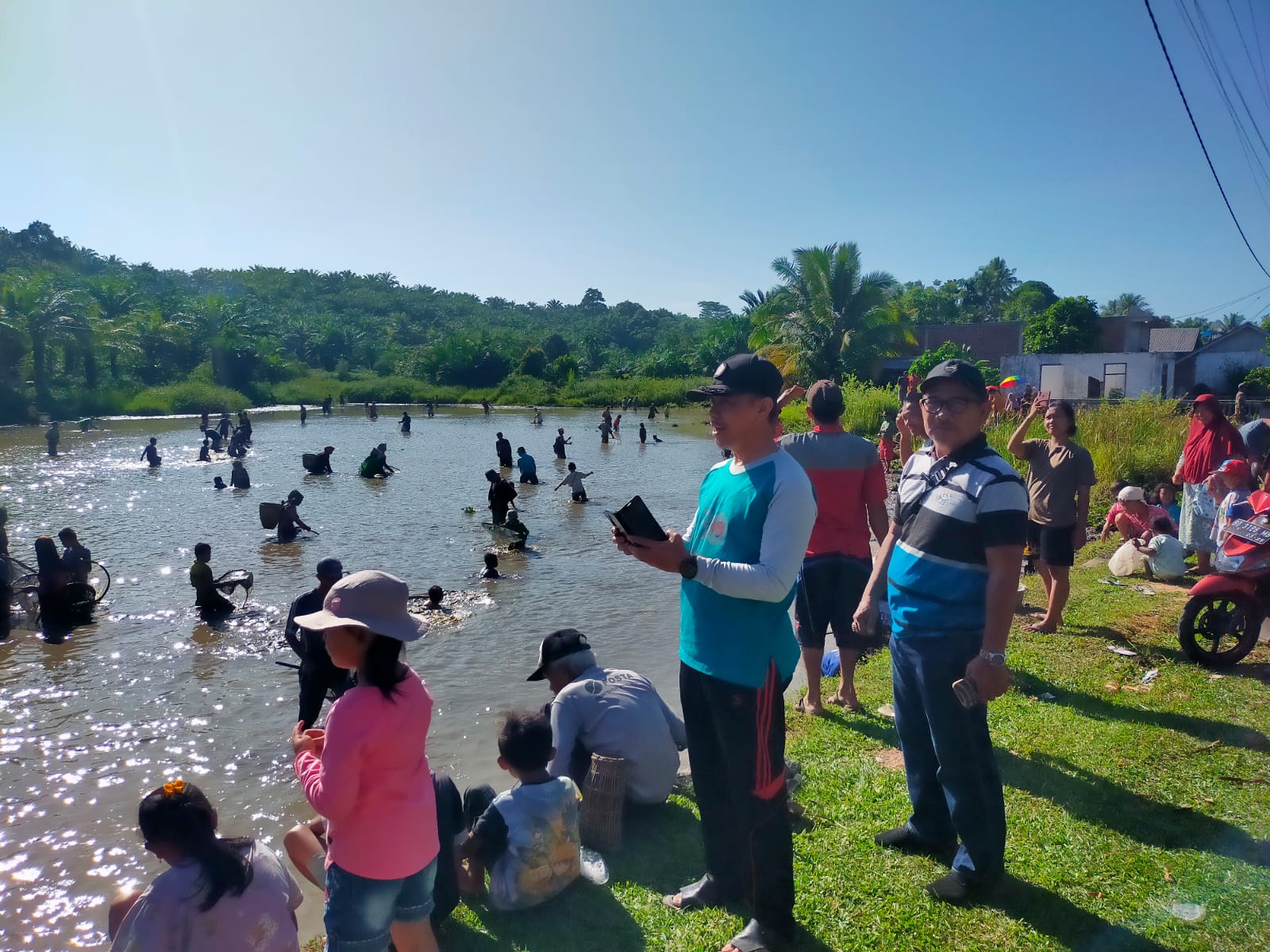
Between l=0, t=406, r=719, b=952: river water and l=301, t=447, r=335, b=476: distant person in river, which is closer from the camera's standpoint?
l=0, t=406, r=719, b=952: river water

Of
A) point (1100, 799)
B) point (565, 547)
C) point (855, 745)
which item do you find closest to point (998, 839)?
point (1100, 799)

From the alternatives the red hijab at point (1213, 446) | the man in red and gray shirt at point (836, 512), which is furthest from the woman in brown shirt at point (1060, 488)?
the red hijab at point (1213, 446)

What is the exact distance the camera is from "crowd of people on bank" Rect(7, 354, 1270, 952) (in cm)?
241

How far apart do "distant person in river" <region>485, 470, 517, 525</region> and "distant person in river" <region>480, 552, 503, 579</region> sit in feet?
10.6

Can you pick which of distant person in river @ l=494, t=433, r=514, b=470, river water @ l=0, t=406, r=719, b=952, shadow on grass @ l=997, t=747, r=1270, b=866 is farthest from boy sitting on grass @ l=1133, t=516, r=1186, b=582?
distant person in river @ l=494, t=433, r=514, b=470

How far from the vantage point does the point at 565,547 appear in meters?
14.2

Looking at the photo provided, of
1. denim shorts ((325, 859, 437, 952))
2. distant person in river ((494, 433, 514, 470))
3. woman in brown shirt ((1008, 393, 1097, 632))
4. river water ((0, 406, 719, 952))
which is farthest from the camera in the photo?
distant person in river ((494, 433, 514, 470))

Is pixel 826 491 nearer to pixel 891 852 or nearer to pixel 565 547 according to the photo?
pixel 891 852

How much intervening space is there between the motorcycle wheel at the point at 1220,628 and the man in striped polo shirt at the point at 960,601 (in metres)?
3.68

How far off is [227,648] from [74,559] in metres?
2.72

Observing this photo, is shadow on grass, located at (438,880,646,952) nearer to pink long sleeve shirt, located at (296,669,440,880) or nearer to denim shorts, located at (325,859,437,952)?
denim shorts, located at (325,859,437,952)

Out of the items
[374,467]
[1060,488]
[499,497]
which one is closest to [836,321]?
[374,467]

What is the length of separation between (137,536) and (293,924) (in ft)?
48.1

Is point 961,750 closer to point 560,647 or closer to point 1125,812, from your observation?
point 1125,812
